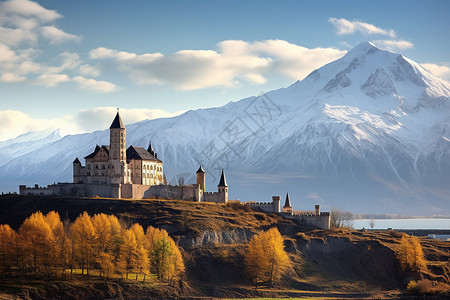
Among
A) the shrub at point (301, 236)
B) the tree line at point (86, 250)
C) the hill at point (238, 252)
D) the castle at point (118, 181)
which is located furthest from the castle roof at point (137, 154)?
the shrub at point (301, 236)

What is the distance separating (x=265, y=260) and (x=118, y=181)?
47458mm

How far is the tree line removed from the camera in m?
116

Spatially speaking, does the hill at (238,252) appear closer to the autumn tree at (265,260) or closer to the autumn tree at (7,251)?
the autumn tree at (265,260)

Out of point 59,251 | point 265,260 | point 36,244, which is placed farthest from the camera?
point 265,260

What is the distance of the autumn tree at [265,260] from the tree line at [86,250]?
52.3 ft

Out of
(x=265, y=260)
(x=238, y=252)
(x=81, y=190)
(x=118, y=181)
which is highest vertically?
(x=118, y=181)

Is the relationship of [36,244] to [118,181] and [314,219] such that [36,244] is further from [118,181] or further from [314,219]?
[314,219]

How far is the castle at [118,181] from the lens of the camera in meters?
162

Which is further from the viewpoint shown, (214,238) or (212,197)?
(212,197)

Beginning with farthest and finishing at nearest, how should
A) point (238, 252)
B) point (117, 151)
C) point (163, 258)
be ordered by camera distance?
point (117, 151)
point (238, 252)
point (163, 258)

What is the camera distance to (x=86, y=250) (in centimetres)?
11988

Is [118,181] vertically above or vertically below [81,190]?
above

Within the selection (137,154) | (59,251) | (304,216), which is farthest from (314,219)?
(59,251)

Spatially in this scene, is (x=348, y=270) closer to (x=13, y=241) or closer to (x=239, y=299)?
(x=239, y=299)
